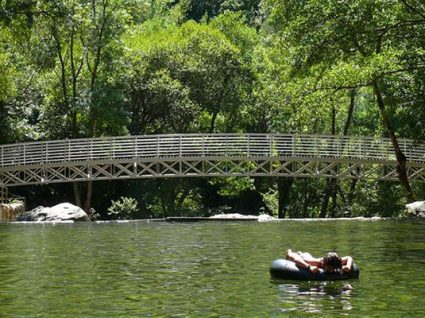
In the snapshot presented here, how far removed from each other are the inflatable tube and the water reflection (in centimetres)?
11

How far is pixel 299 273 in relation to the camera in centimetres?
1362

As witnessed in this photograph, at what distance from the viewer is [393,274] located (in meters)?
14.4

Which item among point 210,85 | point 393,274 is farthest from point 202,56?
point 393,274

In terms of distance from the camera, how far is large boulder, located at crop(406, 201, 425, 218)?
32.4 meters

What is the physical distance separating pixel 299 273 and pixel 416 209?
66.1 feet

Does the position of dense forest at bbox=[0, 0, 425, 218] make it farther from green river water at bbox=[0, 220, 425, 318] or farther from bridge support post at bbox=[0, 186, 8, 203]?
green river water at bbox=[0, 220, 425, 318]

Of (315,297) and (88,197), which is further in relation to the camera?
(88,197)

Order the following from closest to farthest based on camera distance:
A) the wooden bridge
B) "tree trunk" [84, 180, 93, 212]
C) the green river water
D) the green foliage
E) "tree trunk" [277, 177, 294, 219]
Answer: the green river water, the wooden bridge, "tree trunk" [84, 180, 93, 212], the green foliage, "tree trunk" [277, 177, 294, 219]

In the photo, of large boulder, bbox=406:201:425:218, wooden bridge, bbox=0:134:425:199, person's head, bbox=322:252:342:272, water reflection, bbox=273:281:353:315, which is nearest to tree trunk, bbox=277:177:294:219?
wooden bridge, bbox=0:134:425:199

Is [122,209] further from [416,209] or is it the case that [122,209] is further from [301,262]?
[301,262]

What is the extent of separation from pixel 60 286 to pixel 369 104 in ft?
113

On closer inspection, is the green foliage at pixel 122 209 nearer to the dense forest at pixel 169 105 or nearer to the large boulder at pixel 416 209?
the dense forest at pixel 169 105

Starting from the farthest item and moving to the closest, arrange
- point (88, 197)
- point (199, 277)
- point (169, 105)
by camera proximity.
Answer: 1. point (169, 105)
2. point (88, 197)
3. point (199, 277)

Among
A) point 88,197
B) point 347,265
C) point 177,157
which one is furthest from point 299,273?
point 88,197
